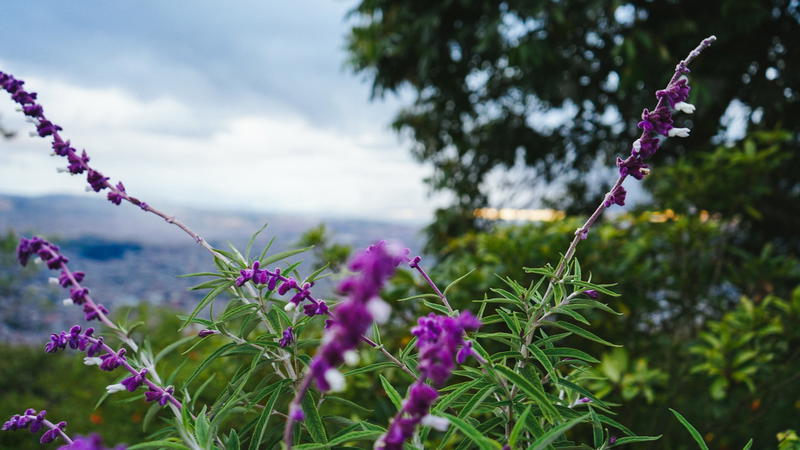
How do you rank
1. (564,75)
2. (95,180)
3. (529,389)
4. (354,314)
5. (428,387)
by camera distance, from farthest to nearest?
(564,75) → (95,180) → (529,389) → (428,387) → (354,314)

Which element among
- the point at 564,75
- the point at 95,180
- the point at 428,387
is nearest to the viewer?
the point at 428,387

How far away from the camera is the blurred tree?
5.23 meters

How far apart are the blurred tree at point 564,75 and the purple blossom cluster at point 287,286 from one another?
4.57 m

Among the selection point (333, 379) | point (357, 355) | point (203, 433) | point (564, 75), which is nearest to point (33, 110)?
point (203, 433)

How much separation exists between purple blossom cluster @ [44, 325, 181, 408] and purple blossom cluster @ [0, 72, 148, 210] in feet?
1.04

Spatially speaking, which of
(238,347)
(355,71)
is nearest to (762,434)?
(238,347)

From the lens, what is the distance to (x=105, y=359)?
3.73 ft

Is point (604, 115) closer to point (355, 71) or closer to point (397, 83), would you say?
point (397, 83)

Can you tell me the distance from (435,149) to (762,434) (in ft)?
18.4

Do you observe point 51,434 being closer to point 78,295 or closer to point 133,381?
point 133,381

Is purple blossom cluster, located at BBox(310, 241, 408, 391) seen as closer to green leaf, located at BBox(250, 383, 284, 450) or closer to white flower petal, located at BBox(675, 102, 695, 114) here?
green leaf, located at BBox(250, 383, 284, 450)

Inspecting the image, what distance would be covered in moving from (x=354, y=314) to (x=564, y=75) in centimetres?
618

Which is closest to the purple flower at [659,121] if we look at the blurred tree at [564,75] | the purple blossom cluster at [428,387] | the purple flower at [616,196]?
the purple flower at [616,196]

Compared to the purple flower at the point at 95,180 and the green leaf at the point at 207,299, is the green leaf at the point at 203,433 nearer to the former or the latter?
the green leaf at the point at 207,299
